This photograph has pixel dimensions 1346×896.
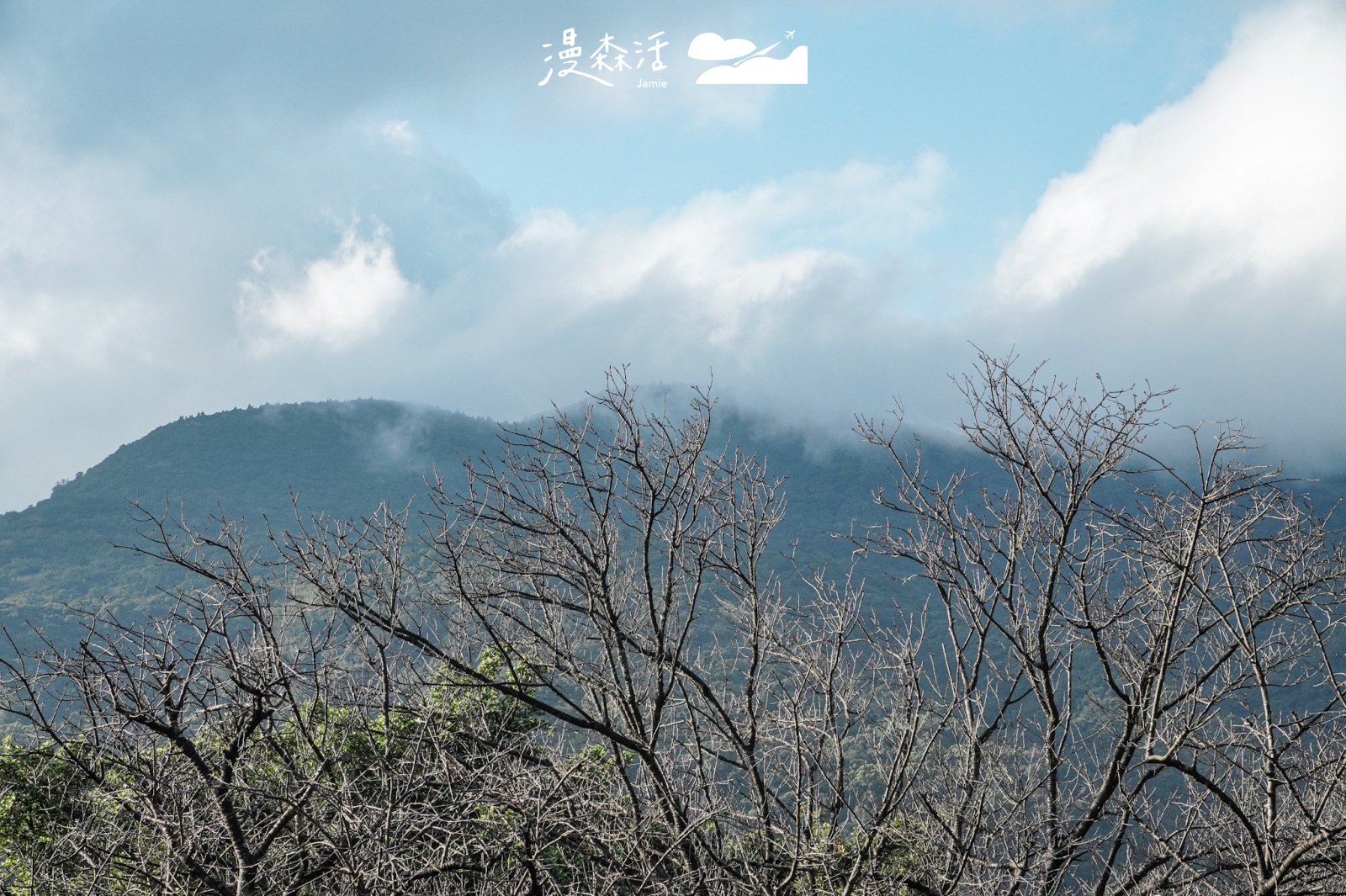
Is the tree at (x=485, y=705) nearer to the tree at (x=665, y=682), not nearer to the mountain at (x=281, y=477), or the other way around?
the tree at (x=665, y=682)

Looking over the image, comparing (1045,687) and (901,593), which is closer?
(1045,687)

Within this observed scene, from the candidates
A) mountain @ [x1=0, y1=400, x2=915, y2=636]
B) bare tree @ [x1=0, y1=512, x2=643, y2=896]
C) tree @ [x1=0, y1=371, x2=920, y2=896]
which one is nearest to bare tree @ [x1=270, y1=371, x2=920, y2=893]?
tree @ [x1=0, y1=371, x2=920, y2=896]

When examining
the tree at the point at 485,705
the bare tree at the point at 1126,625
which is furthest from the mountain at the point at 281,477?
the tree at the point at 485,705

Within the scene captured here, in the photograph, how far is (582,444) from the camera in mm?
7547

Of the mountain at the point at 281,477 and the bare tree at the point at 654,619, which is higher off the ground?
the mountain at the point at 281,477

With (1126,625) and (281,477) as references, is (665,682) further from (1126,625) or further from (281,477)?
(281,477)

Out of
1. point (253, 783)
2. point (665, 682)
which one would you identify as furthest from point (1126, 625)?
point (253, 783)

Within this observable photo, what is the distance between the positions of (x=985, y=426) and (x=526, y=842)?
4765 millimetres

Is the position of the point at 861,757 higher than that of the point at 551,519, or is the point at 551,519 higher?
the point at 551,519

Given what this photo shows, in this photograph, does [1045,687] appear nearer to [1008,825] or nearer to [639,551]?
[1008,825]

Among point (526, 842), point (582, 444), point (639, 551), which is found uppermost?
point (582, 444)

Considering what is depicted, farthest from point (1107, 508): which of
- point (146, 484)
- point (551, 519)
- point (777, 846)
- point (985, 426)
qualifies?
point (146, 484)

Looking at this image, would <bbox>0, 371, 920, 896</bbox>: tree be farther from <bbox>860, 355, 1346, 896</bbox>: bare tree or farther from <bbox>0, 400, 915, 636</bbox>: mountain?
<bbox>0, 400, 915, 636</bbox>: mountain

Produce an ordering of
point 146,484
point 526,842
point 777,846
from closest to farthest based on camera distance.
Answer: point 526,842
point 777,846
point 146,484
